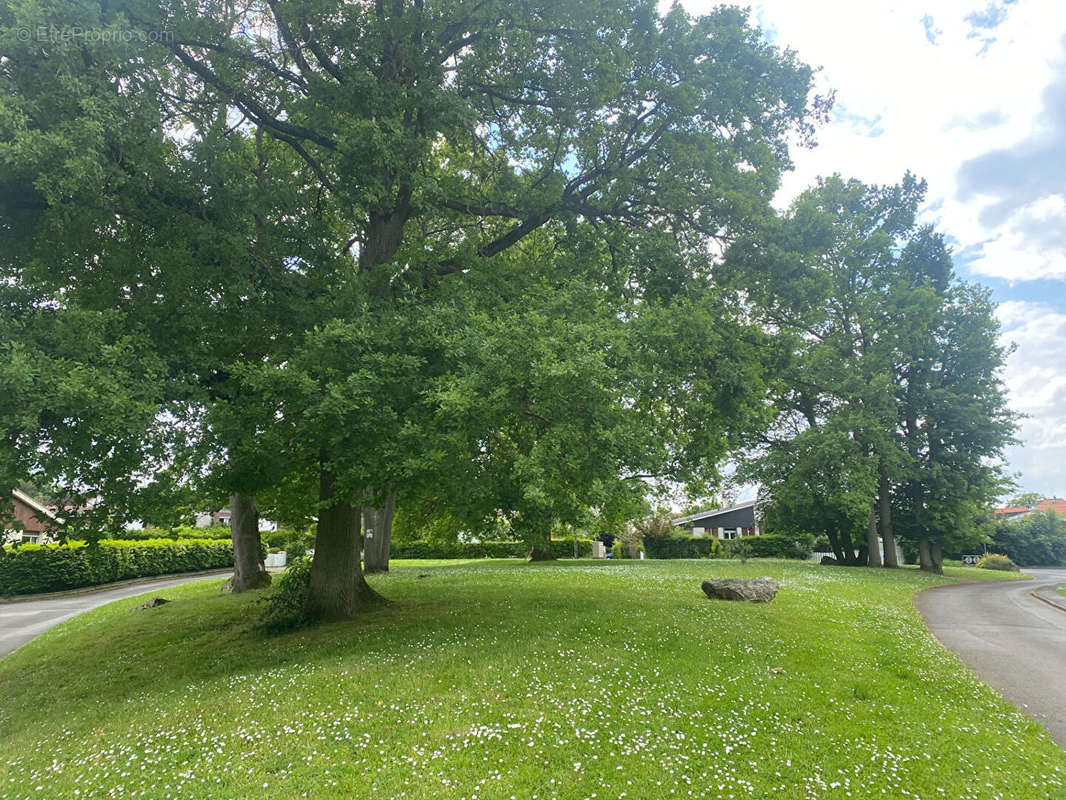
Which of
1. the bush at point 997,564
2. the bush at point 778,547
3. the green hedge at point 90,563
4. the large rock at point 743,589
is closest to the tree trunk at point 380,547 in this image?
the green hedge at point 90,563

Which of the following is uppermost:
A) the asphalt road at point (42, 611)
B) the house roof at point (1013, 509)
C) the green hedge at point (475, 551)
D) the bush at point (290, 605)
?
the house roof at point (1013, 509)

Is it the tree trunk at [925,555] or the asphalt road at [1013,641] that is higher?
the tree trunk at [925,555]

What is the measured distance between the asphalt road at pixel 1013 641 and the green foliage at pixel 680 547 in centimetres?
2509

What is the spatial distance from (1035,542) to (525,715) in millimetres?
59424

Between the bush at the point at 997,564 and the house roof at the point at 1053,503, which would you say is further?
the house roof at the point at 1053,503

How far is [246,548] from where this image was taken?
19812mm

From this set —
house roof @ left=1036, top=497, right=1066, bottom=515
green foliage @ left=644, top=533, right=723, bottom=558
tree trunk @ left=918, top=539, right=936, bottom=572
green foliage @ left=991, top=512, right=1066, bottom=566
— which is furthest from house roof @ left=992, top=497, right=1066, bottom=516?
tree trunk @ left=918, top=539, right=936, bottom=572

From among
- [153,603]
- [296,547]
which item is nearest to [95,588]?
[296,547]

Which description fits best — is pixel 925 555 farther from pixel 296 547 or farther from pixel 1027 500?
pixel 1027 500

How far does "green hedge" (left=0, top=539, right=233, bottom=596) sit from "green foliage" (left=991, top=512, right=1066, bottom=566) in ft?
197

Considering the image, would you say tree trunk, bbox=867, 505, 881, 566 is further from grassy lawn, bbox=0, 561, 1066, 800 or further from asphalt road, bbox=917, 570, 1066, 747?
grassy lawn, bbox=0, 561, 1066, 800

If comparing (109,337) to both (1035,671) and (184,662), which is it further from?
(1035,671)

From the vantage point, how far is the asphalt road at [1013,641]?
8078mm

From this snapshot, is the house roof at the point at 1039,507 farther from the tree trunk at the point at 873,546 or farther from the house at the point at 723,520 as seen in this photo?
the tree trunk at the point at 873,546
